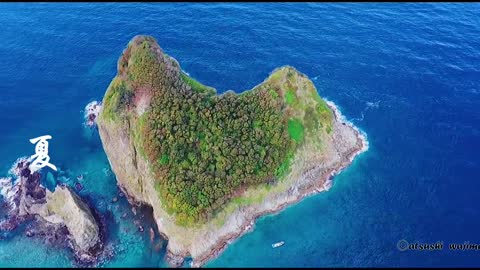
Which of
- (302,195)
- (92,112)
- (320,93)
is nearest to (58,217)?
(92,112)

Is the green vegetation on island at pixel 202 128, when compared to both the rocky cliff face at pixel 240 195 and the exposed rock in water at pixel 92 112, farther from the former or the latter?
the exposed rock in water at pixel 92 112

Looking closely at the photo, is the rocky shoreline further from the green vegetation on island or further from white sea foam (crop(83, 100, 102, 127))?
white sea foam (crop(83, 100, 102, 127))

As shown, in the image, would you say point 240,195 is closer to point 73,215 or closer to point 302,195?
point 302,195

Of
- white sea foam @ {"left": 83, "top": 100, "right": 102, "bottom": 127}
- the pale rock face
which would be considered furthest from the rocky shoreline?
white sea foam @ {"left": 83, "top": 100, "right": 102, "bottom": 127}

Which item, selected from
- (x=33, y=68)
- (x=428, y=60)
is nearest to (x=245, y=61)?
(x=428, y=60)

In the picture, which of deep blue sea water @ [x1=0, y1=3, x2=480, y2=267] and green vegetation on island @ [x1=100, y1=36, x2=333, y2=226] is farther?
deep blue sea water @ [x1=0, y1=3, x2=480, y2=267]

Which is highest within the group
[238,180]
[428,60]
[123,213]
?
[428,60]

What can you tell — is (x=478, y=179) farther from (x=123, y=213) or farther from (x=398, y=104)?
(x=123, y=213)
